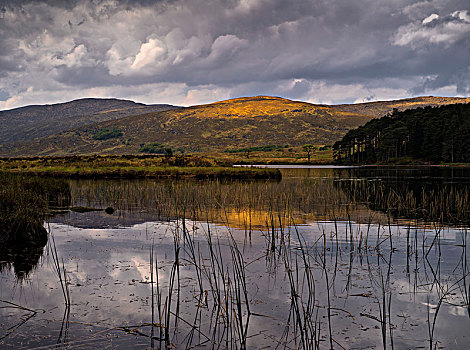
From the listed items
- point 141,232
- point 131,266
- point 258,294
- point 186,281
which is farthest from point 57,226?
point 258,294

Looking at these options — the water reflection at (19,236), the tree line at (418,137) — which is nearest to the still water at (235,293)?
the water reflection at (19,236)

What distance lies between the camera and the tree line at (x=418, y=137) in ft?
348

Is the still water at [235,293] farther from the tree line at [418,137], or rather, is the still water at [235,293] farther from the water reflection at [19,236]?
the tree line at [418,137]

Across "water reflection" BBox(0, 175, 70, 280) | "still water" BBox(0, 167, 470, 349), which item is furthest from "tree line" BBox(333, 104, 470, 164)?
"water reflection" BBox(0, 175, 70, 280)

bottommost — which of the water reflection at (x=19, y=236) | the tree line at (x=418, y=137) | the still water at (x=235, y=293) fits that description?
the still water at (x=235, y=293)

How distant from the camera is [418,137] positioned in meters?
123

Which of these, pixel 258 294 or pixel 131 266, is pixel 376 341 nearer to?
pixel 258 294

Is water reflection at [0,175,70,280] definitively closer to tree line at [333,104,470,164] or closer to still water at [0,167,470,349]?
still water at [0,167,470,349]

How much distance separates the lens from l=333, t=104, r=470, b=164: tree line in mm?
106188

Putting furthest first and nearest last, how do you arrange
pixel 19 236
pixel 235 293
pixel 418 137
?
1. pixel 418 137
2. pixel 19 236
3. pixel 235 293

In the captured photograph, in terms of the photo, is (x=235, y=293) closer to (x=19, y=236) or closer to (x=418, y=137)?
(x=19, y=236)

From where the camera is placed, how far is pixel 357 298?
951cm

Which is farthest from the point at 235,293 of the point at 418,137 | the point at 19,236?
the point at 418,137

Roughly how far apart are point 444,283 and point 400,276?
106cm
